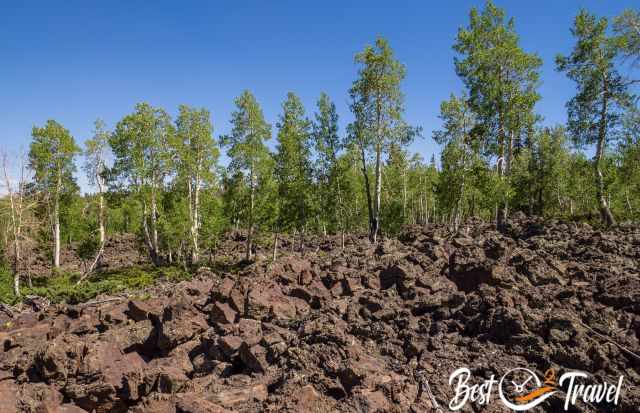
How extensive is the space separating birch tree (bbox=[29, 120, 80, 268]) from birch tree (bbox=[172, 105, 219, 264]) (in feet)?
34.7

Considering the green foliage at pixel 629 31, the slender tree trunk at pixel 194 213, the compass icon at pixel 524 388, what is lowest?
the compass icon at pixel 524 388

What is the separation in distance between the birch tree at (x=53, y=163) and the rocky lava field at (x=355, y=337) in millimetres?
24922

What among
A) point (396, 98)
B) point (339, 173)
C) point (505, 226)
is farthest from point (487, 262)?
point (339, 173)

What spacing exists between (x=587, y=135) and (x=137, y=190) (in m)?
31.4

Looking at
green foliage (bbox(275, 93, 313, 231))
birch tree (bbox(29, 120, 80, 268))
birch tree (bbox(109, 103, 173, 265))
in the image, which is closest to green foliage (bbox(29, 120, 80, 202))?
birch tree (bbox(29, 120, 80, 268))

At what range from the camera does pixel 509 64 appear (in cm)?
2222

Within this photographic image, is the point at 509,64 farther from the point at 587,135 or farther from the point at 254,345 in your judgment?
the point at 254,345

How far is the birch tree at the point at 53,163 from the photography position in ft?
107

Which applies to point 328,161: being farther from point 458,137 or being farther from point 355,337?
point 355,337

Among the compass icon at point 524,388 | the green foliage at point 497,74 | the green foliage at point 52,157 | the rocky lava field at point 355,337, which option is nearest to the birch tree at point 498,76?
the green foliage at point 497,74

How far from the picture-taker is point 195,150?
103ft

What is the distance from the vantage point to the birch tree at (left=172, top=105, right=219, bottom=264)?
102 ft

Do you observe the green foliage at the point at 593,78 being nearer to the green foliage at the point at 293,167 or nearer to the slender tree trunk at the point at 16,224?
the green foliage at the point at 293,167

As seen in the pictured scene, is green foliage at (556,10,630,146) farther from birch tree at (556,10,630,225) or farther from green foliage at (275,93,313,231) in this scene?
green foliage at (275,93,313,231)
